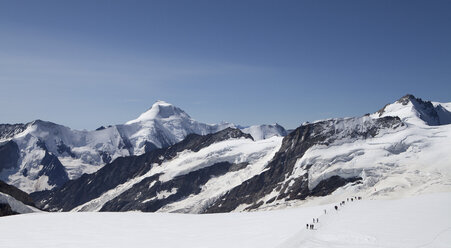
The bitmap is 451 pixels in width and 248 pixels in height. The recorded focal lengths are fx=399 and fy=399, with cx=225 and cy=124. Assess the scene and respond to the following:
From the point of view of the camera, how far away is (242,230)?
5322cm

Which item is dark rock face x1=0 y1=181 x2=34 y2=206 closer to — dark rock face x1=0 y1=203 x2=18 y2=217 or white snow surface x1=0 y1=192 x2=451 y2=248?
dark rock face x1=0 y1=203 x2=18 y2=217

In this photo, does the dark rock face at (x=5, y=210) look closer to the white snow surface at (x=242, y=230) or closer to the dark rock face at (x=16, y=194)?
the dark rock face at (x=16, y=194)

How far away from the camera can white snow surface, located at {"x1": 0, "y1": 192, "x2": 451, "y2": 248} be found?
44172 millimetres

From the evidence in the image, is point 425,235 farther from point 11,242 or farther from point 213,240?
point 11,242

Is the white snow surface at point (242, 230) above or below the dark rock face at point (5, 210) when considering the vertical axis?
above

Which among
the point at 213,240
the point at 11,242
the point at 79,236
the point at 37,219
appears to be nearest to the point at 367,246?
the point at 213,240

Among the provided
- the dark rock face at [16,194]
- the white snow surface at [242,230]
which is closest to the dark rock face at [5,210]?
the dark rock face at [16,194]

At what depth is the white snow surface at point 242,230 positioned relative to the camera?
145 ft

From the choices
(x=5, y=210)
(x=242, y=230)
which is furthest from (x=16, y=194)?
(x=242, y=230)

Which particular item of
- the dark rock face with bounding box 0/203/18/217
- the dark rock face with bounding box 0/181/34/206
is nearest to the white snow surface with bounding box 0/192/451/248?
the dark rock face with bounding box 0/203/18/217

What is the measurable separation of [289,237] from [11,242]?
31.5 meters

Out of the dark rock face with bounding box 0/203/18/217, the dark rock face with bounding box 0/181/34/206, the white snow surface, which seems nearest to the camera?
the white snow surface

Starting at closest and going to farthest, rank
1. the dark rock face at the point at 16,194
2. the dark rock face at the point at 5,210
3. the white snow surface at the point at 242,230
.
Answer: the white snow surface at the point at 242,230
the dark rock face at the point at 5,210
the dark rock face at the point at 16,194

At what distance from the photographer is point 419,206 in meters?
77.6
